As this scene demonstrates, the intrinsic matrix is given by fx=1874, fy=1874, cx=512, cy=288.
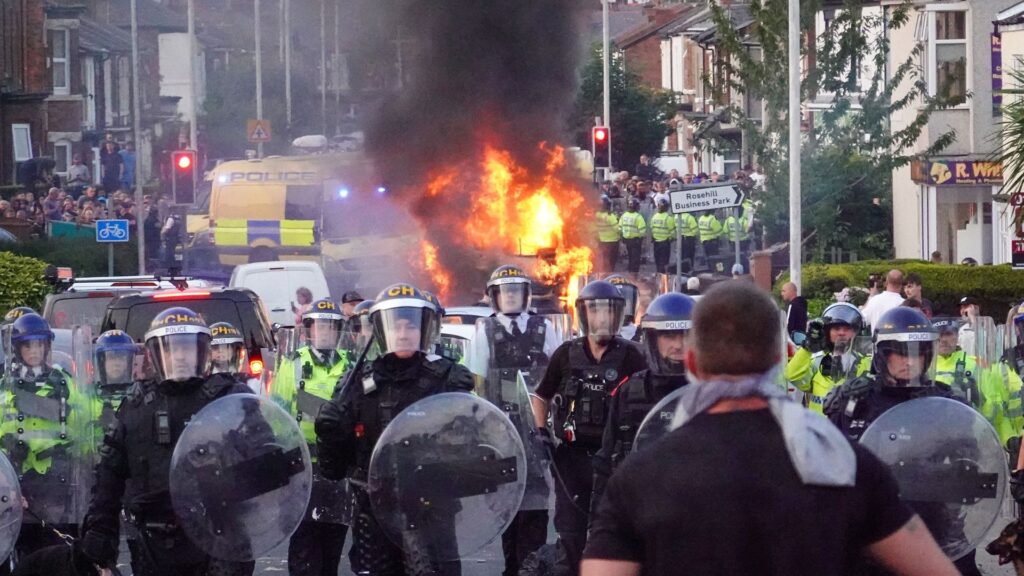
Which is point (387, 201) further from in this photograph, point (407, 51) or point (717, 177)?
point (717, 177)

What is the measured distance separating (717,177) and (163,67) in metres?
36.3

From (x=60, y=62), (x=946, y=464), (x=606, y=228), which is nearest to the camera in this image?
(x=946, y=464)

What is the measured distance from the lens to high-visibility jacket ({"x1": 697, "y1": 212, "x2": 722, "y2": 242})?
29.4m

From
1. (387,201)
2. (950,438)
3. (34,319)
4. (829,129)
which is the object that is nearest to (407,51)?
(387,201)

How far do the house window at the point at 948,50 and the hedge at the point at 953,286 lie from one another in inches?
342

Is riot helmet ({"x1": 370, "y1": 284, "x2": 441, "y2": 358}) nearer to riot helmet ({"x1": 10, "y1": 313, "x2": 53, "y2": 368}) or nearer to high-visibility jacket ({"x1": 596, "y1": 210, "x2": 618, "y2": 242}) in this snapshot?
riot helmet ({"x1": 10, "y1": 313, "x2": 53, "y2": 368})

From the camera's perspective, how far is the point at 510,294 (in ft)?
32.5

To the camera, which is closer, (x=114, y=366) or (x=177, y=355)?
(x=177, y=355)

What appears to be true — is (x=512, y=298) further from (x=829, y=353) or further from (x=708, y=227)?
(x=708, y=227)

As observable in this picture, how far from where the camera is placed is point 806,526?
348 centimetres

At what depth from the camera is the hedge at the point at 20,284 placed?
20.5 meters

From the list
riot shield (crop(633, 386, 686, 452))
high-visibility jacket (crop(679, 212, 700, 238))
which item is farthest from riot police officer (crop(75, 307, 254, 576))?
high-visibility jacket (crop(679, 212, 700, 238))

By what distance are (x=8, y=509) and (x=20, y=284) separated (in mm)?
14113

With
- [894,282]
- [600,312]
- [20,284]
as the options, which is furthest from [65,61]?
[600,312]
